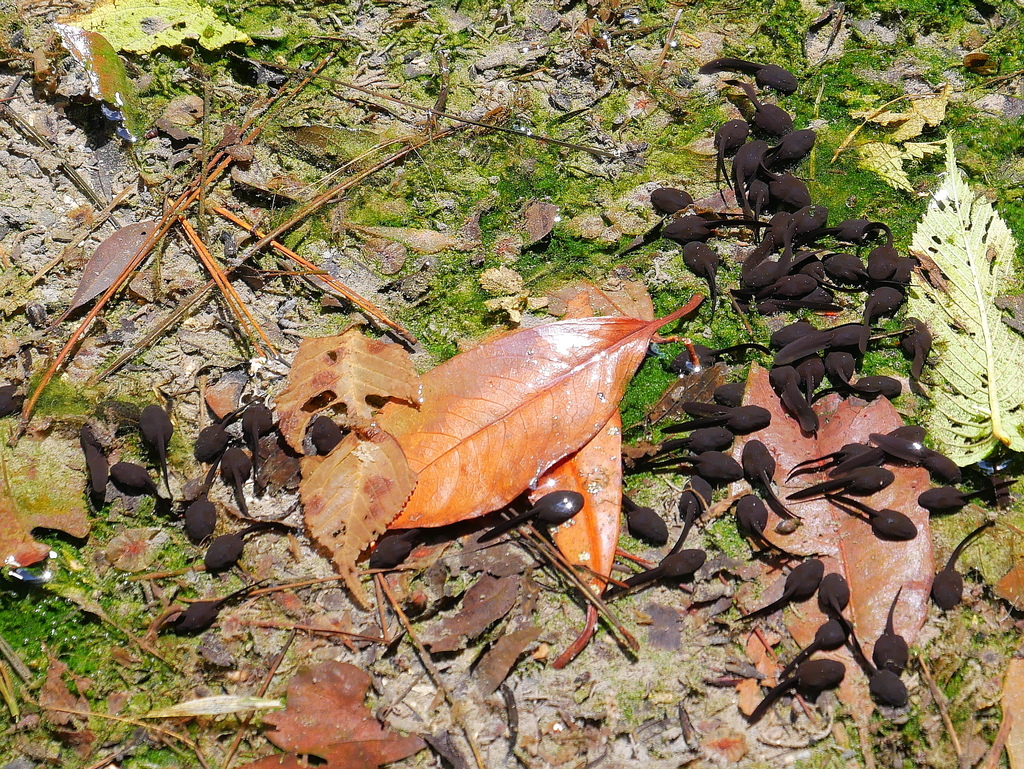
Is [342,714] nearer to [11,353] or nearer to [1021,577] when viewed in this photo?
[11,353]

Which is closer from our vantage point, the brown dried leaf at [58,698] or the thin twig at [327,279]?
the brown dried leaf at [58,698]

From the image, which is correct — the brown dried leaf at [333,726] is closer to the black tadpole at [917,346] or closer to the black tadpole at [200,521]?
the black tadpole at [200,521]

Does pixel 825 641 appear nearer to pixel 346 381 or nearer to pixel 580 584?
pixel 580 584

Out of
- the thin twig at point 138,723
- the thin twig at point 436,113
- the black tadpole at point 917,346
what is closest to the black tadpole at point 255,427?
the thin twig at point 138,723

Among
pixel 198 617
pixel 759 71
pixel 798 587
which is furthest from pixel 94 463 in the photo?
pixel 759 71

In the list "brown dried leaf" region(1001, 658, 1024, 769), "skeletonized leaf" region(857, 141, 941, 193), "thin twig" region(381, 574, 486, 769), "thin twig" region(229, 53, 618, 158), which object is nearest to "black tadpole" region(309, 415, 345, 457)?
"thin twig" region(381, 574, 486, 769)

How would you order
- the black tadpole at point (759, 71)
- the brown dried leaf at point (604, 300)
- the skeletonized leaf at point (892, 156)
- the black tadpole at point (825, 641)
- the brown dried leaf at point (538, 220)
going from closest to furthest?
the black tadpole at point (825, 641), the brown dried leaf at point (604, 300), the brown dried leaf at point (538, 220), the skeletonized leaf at point (892, 156), the black tadpole at point (759, 71)
